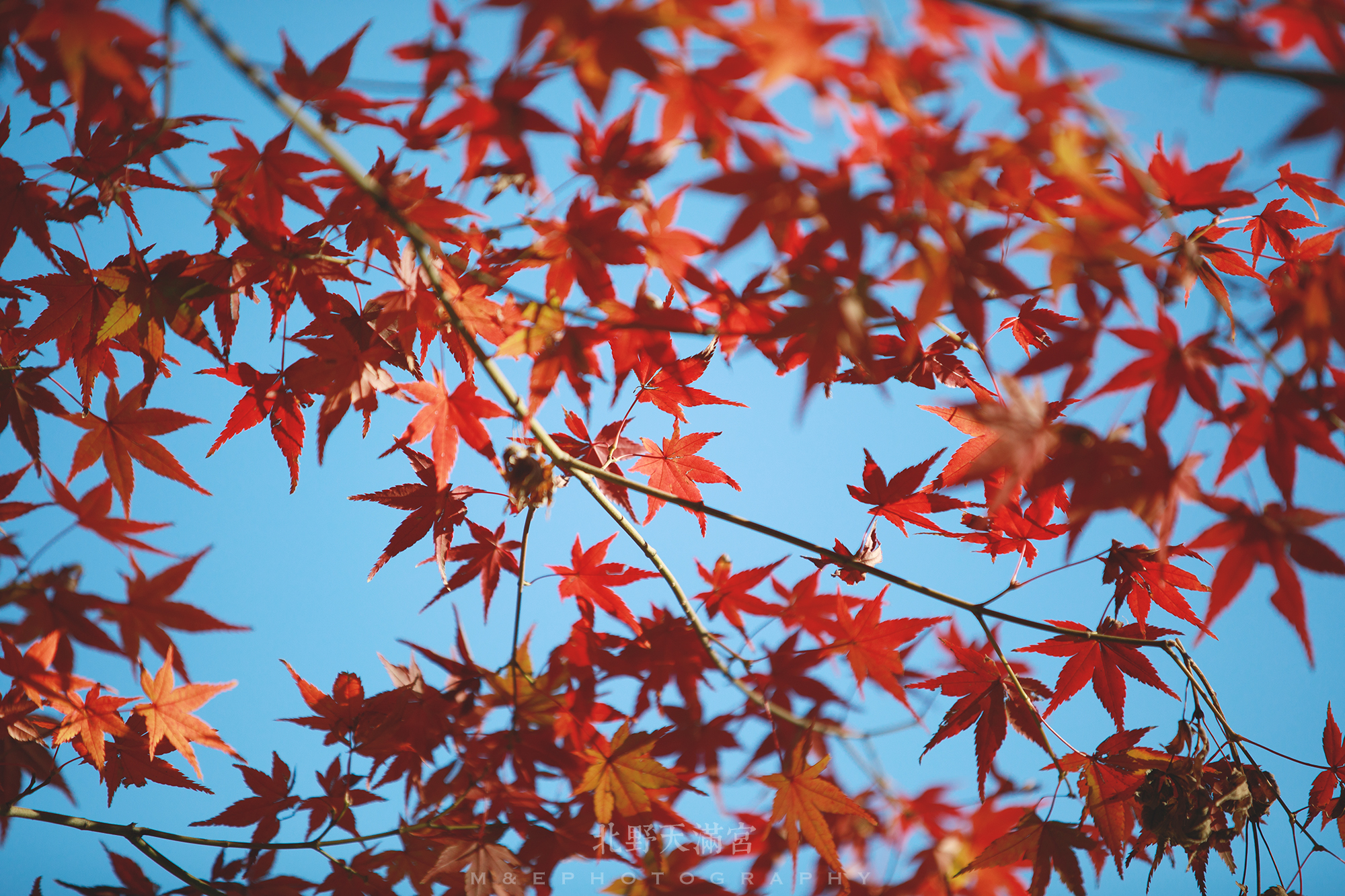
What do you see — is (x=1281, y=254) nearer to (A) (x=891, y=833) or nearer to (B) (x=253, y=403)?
(A) (x=891, y=833)

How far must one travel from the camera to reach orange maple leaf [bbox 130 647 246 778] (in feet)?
3.39

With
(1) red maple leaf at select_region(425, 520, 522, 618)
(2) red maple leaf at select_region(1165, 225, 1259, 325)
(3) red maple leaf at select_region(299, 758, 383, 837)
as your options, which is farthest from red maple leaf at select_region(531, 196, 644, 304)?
(3) red maple leaf at select_region(299, 758, 383, 837)

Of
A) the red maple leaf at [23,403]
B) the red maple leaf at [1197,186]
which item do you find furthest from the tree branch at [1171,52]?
the red maple leaf at [23,403]

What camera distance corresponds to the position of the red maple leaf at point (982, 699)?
3.32 ft

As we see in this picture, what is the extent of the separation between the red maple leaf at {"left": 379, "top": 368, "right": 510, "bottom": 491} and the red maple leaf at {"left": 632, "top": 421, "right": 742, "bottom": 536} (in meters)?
0.35

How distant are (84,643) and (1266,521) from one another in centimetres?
117

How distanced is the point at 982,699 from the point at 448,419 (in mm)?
839

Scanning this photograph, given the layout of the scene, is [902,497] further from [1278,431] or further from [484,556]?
[484,556]

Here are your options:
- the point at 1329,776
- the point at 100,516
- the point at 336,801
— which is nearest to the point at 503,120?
the point at 100,516

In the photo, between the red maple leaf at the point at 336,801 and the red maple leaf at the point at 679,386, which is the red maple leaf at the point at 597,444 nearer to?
the red maple leaf at the point at 679,386

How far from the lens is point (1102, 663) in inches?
41.2

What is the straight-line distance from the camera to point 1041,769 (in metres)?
0.93

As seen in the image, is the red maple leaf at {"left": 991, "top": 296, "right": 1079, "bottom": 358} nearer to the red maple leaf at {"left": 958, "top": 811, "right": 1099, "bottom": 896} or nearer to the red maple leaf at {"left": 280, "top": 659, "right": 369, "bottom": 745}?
the red maple leaf at {"left": 958, "top": 811, "right": 1099, "bottom": 896}

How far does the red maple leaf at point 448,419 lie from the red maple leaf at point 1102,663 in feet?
2.72
